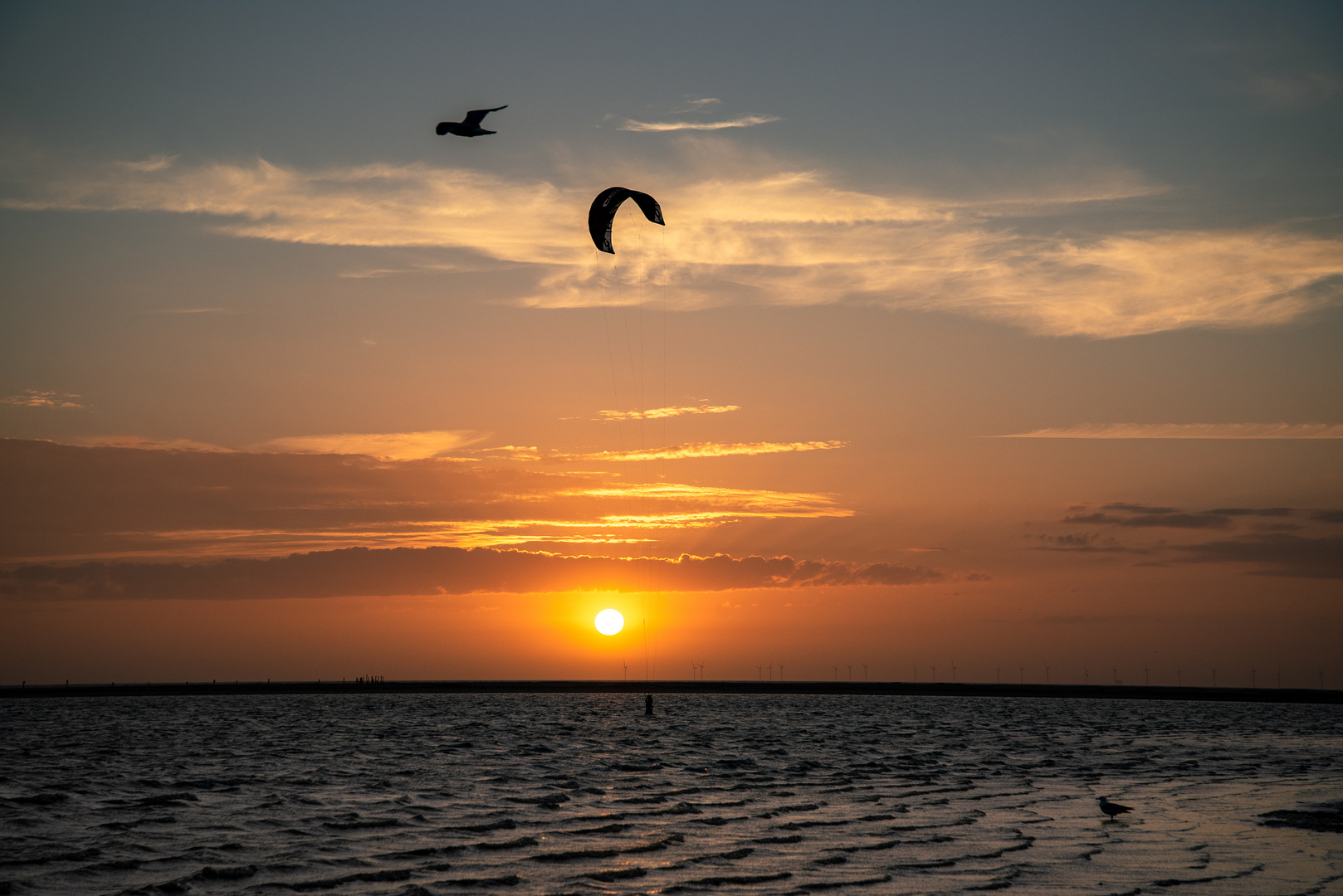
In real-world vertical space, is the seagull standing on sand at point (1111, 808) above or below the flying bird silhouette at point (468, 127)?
below

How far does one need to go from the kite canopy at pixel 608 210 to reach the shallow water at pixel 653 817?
2462cm

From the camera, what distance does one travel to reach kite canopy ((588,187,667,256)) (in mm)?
49438

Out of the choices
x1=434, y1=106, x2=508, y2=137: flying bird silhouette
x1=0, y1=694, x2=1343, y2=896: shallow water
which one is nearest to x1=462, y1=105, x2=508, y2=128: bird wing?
x1=434, y1=106, x2=508, y2=137: flying bird silhouette

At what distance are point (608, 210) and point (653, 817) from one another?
103 feet

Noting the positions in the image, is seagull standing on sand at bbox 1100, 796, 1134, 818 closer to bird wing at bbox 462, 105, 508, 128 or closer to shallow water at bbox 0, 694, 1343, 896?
shallow water at bbox 0, 694, 1343, 896

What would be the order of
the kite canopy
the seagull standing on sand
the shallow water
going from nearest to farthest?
the shallow water → the seagull standing on sand → the kite canopy

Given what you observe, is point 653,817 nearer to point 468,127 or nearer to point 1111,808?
point 1111,808

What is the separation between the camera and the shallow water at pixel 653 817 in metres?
21.5

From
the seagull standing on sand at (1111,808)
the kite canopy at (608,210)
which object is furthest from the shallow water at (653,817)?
the kite canopy at (608,210)

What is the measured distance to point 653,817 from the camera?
96.6 feet

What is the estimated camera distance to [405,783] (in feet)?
124

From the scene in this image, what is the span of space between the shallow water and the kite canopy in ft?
80.8

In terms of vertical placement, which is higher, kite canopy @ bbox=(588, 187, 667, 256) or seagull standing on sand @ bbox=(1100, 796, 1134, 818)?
kite canopy @ bbox=(588, 187, 667, 256)

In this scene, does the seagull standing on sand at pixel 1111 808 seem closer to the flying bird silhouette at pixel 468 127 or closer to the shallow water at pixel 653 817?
the shallow water at pixel 653 817
